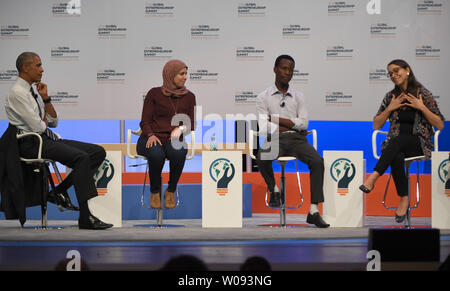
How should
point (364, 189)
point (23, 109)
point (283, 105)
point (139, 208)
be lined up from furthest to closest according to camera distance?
point (139, 208), point (283, 105), point (364, 189), point (23, 109)

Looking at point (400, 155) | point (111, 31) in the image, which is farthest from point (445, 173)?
point (111, 31)

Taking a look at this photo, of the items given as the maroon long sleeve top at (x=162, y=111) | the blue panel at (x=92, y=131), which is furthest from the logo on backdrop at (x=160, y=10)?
the maroon long sleeve top at (x=162, y=111)

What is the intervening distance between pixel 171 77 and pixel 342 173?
4.86ft

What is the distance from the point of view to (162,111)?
4.48 meters

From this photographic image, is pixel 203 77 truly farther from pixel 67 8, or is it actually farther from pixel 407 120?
pixel 407 120

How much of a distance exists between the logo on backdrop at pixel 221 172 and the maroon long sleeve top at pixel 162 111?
360mm

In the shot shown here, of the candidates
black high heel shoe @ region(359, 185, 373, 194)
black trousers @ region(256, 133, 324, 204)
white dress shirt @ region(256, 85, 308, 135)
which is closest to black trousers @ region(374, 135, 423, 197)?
black high heel shoe @ region(359, 185, 373, 194)

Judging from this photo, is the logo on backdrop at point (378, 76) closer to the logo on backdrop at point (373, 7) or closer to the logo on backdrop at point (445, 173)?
the logo on backdrop at point (373, 7)

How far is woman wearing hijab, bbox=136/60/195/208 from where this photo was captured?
169 inches

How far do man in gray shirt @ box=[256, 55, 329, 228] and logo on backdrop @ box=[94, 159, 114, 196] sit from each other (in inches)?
43.6

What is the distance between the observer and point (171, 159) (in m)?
4.31

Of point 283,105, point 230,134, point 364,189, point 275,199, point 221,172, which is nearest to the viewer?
point 364,189

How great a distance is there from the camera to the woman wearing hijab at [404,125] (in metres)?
4.34
